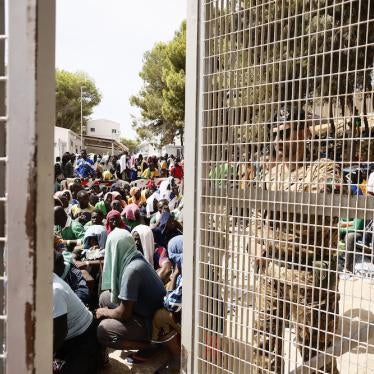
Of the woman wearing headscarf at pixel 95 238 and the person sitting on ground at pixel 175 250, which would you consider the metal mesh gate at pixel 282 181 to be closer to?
the person sitting on ground at pixel 175 250

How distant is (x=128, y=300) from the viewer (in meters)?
3.51

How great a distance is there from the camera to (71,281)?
400 cm

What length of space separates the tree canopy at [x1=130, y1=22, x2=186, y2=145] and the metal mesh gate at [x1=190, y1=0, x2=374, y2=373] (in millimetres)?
23732

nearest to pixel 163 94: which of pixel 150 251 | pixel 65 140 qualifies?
pixel 65 140

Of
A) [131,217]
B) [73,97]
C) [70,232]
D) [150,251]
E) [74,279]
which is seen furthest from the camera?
[73,97]

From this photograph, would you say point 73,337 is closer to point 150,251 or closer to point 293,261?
point 150,251

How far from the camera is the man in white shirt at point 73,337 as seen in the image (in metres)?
3.05

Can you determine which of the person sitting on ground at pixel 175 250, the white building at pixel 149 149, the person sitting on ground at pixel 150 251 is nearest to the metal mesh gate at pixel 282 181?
the person sitting on ground at pixel 175 250

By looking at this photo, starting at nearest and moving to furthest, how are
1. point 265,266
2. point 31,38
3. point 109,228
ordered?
point 31,38
point 265,266
point 109,228

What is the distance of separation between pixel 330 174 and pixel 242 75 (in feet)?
1.88

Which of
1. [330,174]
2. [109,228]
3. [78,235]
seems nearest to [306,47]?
[330,174]

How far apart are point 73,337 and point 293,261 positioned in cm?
238

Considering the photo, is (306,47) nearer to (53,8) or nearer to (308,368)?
(53,8)

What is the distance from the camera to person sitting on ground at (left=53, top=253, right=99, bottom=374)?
10.0 ft
